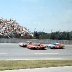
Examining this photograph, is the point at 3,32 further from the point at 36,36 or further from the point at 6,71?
the point at 6,71

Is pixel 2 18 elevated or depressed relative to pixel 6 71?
elevated

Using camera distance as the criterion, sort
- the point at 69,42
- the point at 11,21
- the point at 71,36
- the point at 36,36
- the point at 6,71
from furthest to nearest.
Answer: the point at 11,21
the point at 36,36
the point at 71,36
the point at 69,42
the point at 6,71

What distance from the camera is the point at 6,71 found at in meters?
13.2

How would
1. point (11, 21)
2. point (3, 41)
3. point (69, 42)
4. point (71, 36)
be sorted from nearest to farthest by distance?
point (3, 41) < point (69, 42) < point (71, 36) < point (11, 21)

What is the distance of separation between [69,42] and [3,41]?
13.5 meters

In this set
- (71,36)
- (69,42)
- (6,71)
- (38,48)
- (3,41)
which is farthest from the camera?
(71,36)

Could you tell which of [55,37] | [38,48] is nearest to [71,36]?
[55,37]

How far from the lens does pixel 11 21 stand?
3127 inches

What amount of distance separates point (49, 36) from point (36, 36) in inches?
175

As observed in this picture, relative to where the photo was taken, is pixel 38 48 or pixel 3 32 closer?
pixel 38 48

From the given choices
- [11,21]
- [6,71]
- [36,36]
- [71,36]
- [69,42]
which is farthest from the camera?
[11,21]

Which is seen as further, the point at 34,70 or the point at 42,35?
the point at 42,35

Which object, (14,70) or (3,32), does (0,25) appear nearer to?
(3,32)

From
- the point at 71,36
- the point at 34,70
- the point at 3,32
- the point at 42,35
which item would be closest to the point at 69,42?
the point at 71,36
